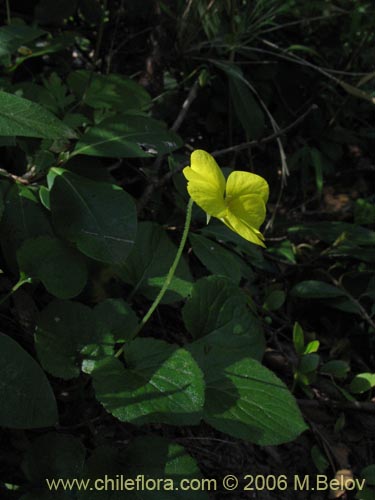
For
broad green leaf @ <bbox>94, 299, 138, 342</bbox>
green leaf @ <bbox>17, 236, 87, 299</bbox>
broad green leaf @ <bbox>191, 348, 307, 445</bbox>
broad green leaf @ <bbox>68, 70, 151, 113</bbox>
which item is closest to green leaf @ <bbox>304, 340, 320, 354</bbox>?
Result: broad green leaf @ <bbox>191, 348, 307, 445</bbox>

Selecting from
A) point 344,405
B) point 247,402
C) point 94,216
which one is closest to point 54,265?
point 94,216

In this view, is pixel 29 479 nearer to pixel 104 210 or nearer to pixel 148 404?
pixel 148 404

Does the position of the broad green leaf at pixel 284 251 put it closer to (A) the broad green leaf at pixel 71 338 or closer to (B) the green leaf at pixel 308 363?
(B) the green leaf at pixel 308 363

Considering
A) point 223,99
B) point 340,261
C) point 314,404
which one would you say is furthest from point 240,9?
point 314,404

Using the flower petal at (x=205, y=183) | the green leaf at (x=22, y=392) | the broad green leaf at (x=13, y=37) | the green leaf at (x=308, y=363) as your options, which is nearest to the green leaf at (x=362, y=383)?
the green leaf at (x=308, y=363)

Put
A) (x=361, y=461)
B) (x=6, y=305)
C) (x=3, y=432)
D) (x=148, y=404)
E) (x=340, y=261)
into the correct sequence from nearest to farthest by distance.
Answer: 1. (x=148, y=404)
2. (x=3, y=432)
3. (x=6, y=305)
4. (x=361, y=461)
5. (x=340, y=261)

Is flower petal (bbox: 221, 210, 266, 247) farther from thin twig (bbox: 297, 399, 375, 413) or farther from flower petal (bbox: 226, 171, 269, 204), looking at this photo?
thin twig (bbox: 297, 399, 375, 413)
